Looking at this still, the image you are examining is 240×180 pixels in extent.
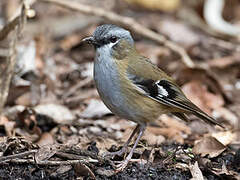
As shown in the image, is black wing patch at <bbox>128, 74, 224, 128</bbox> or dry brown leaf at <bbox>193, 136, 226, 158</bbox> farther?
dry brown leaf at <bbox>193, 136, 226, 158</bbox>

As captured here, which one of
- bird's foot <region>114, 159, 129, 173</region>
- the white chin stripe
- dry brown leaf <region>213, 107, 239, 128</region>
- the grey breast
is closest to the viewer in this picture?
bird's foot <region>114, 159, 129, 173</region>

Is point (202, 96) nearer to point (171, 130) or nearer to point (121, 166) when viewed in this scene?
point (171, 130)

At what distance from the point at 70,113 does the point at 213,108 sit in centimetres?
249

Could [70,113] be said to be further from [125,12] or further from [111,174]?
[125,12]

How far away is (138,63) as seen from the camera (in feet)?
18.4

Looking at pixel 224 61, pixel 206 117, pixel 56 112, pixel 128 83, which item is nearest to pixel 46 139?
pixel 56 112

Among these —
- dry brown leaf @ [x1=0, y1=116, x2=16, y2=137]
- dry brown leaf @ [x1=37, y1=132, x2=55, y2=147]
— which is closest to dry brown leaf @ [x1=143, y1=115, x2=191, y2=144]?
dry brown leaf @ [x1=37, y1=132, x2=55, y2=147]

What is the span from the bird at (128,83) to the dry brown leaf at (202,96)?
2418 millimetres

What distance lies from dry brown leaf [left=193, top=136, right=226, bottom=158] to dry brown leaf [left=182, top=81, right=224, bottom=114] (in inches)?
92.7

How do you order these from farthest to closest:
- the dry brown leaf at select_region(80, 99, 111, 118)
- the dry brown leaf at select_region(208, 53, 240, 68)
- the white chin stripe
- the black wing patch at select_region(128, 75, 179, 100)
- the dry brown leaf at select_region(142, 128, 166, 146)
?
1. the dry brown leaf at select_region(208, 53, 240, 68)
2. the dry brown leaf at select_region(80, 99, 111, 118)
3. the dry brown leaf at select_region(142, 128, 166, 146)
4. the white chin stripe
5. the black wing patch at select_region(128, 75, 179, 100)

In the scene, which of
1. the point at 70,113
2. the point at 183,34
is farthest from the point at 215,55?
the point at 70,113

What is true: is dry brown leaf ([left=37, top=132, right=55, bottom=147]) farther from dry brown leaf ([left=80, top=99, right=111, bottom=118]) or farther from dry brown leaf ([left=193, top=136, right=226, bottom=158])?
dry brown leaf ([left=193, top=136, right=226, bottom=158])

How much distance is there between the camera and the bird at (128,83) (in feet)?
17.4

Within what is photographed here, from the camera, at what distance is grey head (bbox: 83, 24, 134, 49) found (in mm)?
5352
